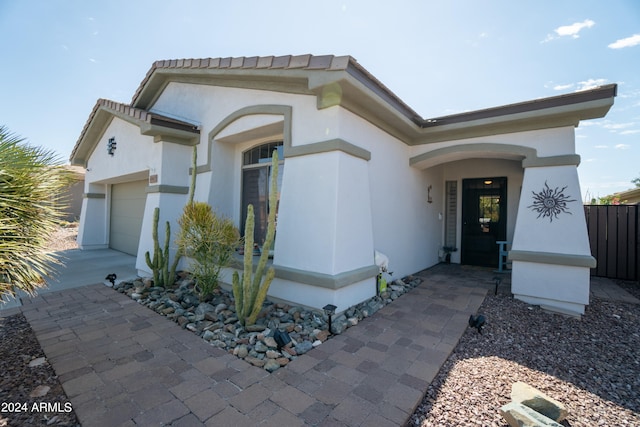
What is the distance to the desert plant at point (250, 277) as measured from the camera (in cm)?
368

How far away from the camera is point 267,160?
20.4ft

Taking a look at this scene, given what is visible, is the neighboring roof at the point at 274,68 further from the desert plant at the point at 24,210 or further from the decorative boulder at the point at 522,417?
the decorative boulder at the point at 522,417

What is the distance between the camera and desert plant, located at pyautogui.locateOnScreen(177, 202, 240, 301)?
4605 millimetres

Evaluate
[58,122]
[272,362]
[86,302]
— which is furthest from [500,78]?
[58,122]

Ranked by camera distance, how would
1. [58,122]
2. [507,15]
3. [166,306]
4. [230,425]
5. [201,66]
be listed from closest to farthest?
[230,425] → [166,306] → [507,15] → [201,66] → [58,122]

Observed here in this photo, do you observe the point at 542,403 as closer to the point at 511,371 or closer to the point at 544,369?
the point at 511,371

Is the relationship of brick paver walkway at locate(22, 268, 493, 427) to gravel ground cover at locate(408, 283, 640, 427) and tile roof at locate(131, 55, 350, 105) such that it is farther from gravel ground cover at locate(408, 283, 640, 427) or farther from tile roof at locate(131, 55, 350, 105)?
tile roof at locate(131, 55, 350, 105)

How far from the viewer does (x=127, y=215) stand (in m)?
9.97

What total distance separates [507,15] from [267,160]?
18.8 feet

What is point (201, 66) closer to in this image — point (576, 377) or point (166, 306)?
point (166, 306)

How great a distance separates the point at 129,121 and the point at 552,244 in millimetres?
9694

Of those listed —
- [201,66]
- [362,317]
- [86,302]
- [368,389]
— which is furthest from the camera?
[201,66]

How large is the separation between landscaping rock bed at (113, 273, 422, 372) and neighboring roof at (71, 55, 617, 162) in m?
3.34

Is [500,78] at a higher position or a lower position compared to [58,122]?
higher
